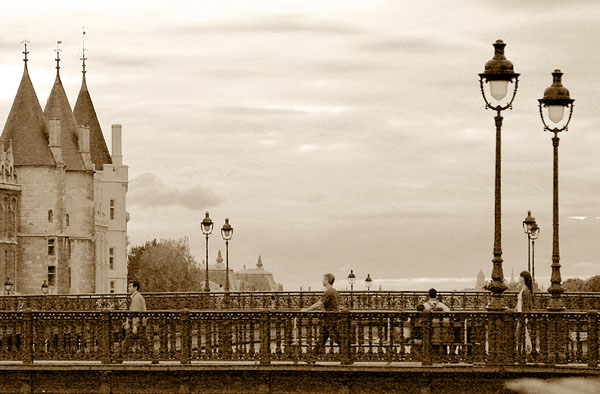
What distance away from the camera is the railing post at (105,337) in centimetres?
3170

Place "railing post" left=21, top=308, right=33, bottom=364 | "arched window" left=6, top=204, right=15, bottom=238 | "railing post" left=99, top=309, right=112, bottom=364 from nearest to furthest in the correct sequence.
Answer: "railing post" left=99, top=309, right=112, bottom=364
"railing post" left=21, top=308, right=33, bottom=364
"arched window" left=6, top=204, right=15, bottom=238

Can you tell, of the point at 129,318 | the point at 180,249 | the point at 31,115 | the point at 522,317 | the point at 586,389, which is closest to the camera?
the point at 586,389

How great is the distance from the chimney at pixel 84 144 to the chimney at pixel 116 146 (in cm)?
971

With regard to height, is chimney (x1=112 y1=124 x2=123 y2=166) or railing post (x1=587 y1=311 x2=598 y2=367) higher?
chimney (x1=112 y1=124 x2=123 y2=166)

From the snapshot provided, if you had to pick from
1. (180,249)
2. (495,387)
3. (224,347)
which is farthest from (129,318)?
(180,249)

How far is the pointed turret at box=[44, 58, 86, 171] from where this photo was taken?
396 ft

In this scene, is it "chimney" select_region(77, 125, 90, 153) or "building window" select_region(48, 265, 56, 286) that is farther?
"chimney" select_region(77, 125, 90, 153)

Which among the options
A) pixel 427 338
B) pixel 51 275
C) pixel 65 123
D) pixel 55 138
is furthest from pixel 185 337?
Result: pixel 65 123

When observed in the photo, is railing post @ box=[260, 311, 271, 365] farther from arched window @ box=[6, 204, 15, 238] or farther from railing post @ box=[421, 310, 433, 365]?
arched window @ box=[6, 204, 15, 238]

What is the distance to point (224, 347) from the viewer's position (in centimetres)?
3128

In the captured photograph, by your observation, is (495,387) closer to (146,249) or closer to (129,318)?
(129,318)

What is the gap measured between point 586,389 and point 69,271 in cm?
9260

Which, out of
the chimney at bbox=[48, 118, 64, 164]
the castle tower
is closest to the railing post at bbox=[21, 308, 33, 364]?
the chimney at bbox=[48, 118, 64, 164]

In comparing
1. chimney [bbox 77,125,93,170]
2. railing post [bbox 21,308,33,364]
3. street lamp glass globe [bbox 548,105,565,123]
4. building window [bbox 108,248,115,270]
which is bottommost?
railing post [bbox 21,308,33,364]
